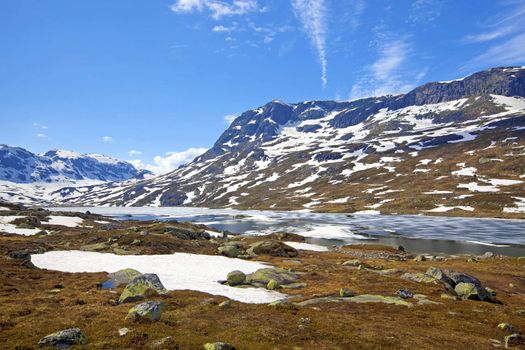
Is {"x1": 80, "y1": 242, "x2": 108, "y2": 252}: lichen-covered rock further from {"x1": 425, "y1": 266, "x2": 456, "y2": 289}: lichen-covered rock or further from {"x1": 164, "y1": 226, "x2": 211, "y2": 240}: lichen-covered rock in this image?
{"x1": 425, "y1": 266, "x2": 456, "y2": 289}: lichen-covered rock

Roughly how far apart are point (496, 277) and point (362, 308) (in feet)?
89.0

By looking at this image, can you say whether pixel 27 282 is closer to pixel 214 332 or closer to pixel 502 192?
pixel 214 332

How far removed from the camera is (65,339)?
17000mm

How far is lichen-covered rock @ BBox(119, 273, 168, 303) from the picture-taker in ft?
90.3

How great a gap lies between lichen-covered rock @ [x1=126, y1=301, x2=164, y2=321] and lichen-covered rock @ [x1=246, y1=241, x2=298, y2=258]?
3665 centimetres

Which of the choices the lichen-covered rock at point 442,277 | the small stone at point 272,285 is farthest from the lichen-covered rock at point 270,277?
the lichen-covered rock at point 442,277

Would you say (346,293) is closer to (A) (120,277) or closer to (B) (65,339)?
(A) (120,277)

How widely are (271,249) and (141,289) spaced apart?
32.2 m

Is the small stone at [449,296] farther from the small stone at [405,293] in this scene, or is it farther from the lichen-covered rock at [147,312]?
the lichen-covered rock at [147,312]

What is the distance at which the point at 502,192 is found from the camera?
160375mm

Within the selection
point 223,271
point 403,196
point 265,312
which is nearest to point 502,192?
point 403,196

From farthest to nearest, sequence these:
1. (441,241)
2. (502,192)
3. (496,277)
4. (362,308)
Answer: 1. (502,192)
2. (441,241)
3. (496,277)
4. (362,308)

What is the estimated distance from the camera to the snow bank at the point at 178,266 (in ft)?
107

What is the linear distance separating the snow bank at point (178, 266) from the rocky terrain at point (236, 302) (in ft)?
0.39
